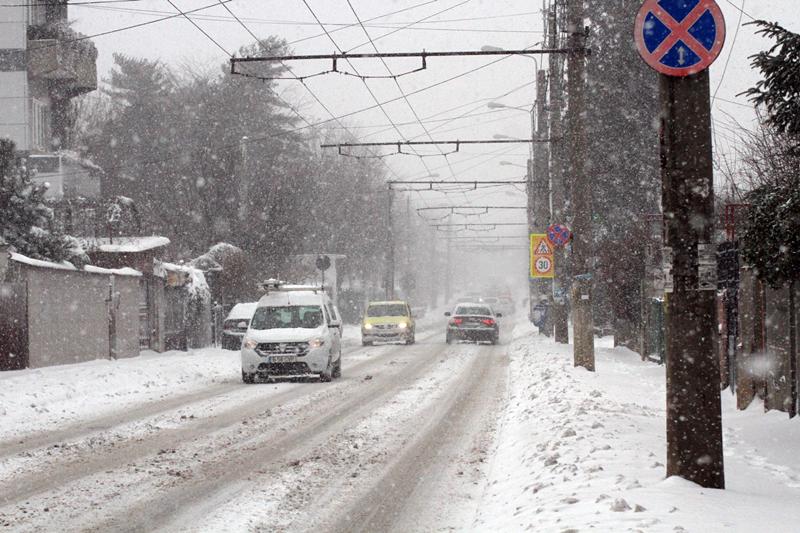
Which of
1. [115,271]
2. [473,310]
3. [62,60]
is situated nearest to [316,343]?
[115,271]

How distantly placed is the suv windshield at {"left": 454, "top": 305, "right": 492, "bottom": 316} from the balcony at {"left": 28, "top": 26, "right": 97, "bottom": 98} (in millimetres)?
17420

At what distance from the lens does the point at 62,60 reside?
39156mm

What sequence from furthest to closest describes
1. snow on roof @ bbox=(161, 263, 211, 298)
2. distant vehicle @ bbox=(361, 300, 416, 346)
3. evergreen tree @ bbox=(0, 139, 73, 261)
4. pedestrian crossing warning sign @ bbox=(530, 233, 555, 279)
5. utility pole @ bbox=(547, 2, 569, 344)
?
distant vehicle @ bbox=(361, 300, 416, 346), snow on roof @ bbox=(161, 263, 211, 298), pedestrian crossing warning sign @ bbox=(530, 233, 555, 279), utility pole @ bbox=(547, 2, 569, 344), evergreen tree @ bbox=(0, 139, 73, 261)

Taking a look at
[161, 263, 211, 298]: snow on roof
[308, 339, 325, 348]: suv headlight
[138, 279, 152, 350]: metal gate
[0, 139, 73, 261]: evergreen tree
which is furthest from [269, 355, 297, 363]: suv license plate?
[161, 263, 211, 298]: snow on roof

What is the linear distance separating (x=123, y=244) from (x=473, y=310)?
15183mm

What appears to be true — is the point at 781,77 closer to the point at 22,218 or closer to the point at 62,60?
the point at 22,218

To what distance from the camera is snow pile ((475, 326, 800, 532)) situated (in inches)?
250

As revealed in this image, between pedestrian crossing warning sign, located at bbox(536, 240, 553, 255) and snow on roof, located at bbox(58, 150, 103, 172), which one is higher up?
snow on roof, located at bbox(58, 150, 103, 172)

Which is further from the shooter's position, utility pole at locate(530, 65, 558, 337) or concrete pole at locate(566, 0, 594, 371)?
utility pole at locate(530, 65, 558, 337)

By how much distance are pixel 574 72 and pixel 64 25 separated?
26542 millimetres

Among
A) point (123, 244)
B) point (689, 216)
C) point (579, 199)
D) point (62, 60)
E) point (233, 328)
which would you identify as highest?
point (62, 60)

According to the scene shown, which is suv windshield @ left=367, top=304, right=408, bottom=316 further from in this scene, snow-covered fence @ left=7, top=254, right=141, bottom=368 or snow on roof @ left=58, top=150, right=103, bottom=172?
snow on roof @ left=58, top=150, right=103, bottom=172

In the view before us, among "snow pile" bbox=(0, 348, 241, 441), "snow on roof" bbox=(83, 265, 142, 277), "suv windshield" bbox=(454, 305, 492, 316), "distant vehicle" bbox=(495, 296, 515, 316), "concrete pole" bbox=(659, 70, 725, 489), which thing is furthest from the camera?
"distant vehicle" bbox=(495, 296, 515, 316)

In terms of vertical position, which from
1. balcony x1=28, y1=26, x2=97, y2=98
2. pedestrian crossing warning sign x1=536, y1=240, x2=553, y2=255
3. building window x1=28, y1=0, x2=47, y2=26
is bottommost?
pedestrian crossing warning sign x1=536, y1=240, x2=553, y2=255
